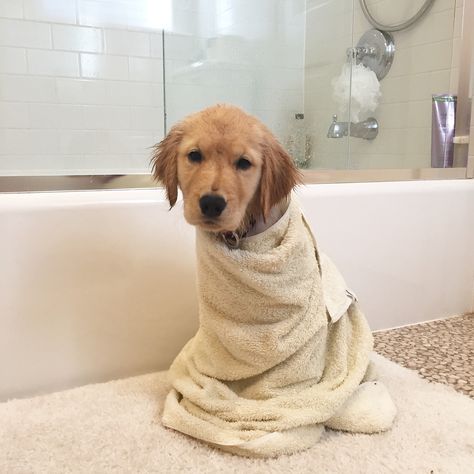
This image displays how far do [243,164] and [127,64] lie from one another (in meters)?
1.65

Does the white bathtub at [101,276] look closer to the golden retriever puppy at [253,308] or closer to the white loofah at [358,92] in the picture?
the golden retriever puppy at [253,308]

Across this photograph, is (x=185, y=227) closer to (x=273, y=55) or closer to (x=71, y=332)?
(x=71, y=332)

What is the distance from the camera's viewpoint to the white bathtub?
1007 mm

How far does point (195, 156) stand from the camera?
81cm

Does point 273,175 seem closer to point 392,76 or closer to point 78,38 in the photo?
point 392,76

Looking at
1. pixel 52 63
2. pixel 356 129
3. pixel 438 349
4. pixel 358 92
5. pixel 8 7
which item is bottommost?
pixel 438 349

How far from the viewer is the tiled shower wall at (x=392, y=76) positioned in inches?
66.9

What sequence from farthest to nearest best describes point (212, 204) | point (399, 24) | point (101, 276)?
1. point (399, 24)
2. point (101, 276)
3. point (212, 204)

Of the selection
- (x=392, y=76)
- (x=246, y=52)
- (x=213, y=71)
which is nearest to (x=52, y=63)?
(x=213, y=71)

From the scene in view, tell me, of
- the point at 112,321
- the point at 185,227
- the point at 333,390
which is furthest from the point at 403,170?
the point at 112,321

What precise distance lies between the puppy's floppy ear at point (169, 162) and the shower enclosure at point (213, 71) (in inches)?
33.2

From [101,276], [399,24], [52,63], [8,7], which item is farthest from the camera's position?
[52,63]

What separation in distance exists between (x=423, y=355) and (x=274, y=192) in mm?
700

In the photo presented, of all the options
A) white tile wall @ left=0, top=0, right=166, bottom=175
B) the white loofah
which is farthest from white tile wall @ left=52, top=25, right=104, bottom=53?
the white loofah
